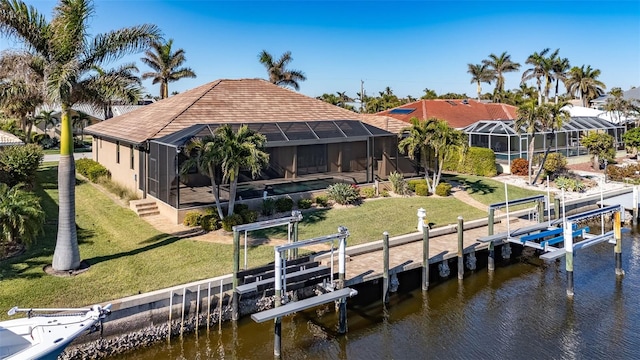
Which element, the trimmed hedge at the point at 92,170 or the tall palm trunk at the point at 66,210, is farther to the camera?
the trimmed hedge at the point at 92,170

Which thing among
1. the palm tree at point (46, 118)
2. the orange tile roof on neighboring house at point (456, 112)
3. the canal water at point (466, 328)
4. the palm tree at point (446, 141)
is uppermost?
the palm tree at point (46, 118)

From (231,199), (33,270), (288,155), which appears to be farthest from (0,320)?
(288,155)

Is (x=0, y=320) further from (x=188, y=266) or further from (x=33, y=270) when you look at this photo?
(x=188, y=266)

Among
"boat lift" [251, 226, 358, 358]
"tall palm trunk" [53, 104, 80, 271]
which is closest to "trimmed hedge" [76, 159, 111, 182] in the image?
"tall palm trunk" [53, 104, 80, 271]

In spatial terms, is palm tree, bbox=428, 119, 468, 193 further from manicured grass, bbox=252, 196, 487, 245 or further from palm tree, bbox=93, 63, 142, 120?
palm tree, bbox=93, 63, 142, 120

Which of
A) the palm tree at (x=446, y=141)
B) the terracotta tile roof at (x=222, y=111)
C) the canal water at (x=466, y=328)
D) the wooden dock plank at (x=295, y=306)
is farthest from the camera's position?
the palm tree at (x=446, y=141)

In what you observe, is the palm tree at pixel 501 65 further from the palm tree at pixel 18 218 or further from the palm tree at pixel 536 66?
the palm tree at pixel 18 218

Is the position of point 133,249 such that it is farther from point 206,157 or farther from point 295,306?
point 295,306

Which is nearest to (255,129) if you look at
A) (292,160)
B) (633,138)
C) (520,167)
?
(292,160)

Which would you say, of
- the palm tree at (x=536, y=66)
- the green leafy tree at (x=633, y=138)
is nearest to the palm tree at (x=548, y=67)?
the palm tree at (x=536, y=66)
